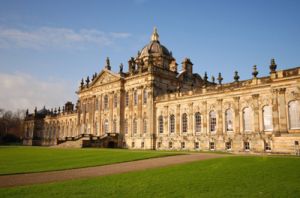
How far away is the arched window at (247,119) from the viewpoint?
36.4m

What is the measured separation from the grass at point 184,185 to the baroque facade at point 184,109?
57.0 ft

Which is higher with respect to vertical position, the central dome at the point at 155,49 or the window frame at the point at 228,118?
the central dome at the point at 155,49

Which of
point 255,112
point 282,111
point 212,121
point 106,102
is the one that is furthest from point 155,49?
point 282,111

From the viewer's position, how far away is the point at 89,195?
11.1 m

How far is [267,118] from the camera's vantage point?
34656 millimetres

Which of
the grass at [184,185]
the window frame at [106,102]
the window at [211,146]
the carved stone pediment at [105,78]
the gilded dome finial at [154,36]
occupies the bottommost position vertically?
the grass at [184,185]

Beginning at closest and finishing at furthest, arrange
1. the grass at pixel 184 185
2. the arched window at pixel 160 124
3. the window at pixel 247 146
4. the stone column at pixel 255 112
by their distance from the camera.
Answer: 1. the grass at pixel 184 185
2. the stone column at pixel 255 112
3. the window at pixel 247 146
4. the arched window at pixel 160 124

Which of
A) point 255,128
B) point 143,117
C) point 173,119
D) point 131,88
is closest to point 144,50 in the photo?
point 131,88

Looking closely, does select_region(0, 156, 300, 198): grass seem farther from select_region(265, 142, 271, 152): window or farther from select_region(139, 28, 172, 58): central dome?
select_region(139, 28, 172, 58): central dome

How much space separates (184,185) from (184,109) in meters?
32.0

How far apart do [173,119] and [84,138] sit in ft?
58.3

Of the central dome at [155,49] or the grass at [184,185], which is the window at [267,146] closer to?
the grass at [184,185]

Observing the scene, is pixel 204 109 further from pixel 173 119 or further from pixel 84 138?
pixel 84 138

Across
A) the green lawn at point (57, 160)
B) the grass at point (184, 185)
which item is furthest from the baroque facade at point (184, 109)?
the grass at point (184, 185)
